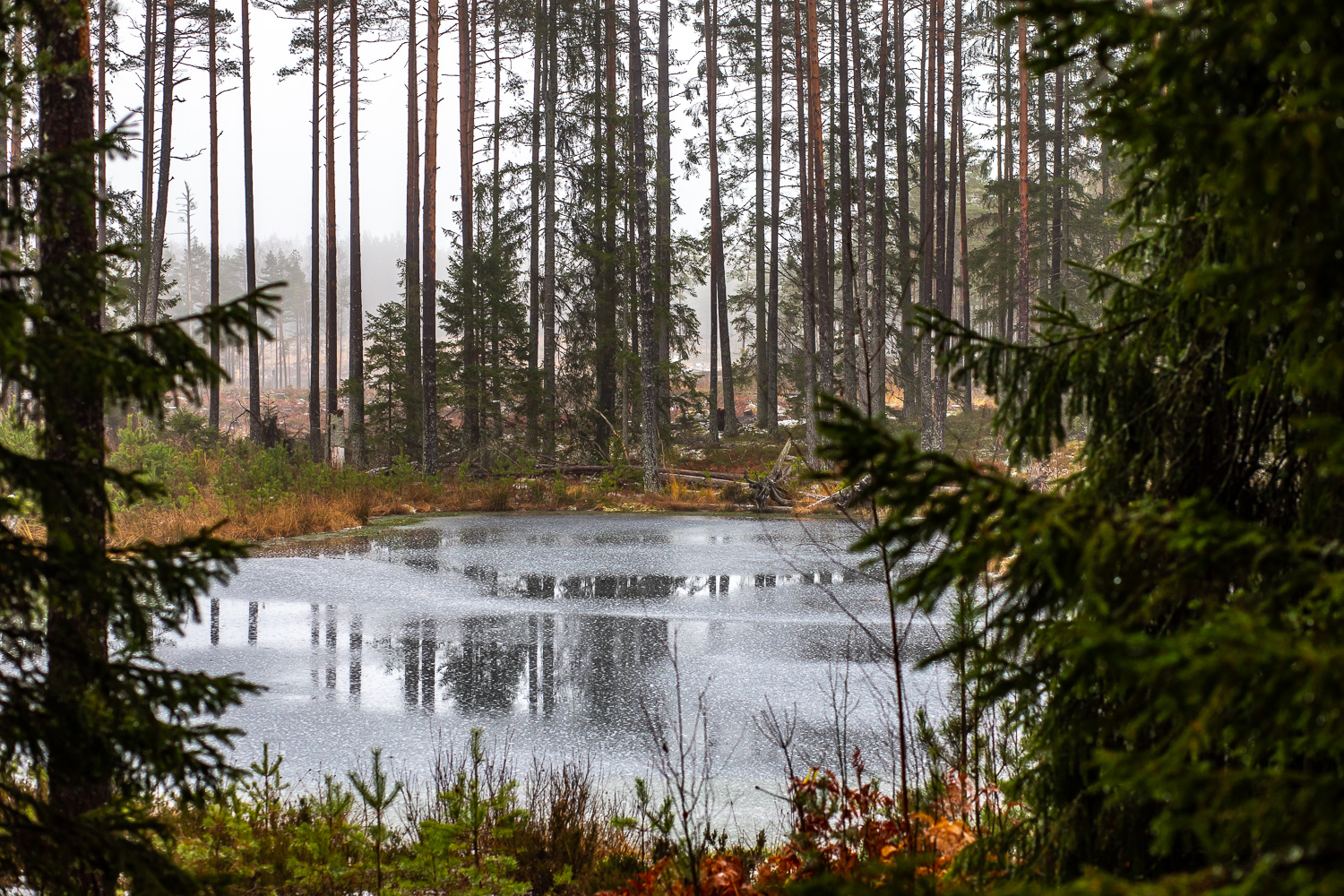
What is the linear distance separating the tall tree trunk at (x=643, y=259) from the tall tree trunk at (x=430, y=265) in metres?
4.70

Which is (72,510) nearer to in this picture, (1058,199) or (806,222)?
(806,222)

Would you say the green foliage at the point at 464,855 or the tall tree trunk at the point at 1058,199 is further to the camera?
the tall tree trunk at the point at 1058,199

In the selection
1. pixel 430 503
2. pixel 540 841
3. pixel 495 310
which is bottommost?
pixel 540 841

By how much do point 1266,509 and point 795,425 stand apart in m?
25.1

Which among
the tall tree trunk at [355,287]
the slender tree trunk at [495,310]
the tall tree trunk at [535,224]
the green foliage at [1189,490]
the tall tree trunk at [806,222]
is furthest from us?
the tall tree trunk at [535,224]

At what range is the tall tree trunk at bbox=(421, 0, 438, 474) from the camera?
771 inches

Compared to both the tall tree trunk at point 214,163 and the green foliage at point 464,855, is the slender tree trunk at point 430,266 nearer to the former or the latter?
the tall tree trunk at point 214,163

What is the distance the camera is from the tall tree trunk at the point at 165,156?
22.9 m

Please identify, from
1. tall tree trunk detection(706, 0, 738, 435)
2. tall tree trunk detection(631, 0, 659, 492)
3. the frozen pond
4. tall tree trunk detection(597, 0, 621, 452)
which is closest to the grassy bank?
the frozen pond

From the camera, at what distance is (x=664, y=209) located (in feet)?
93.4

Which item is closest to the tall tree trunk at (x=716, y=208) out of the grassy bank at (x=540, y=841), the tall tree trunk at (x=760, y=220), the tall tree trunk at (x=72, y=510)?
the tall tree trunk at (x=760, y=220)

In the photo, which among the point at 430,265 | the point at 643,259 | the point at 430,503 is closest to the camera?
the point at 430,503

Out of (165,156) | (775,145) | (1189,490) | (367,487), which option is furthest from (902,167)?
(1189,490)

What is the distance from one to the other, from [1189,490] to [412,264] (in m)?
23.4
